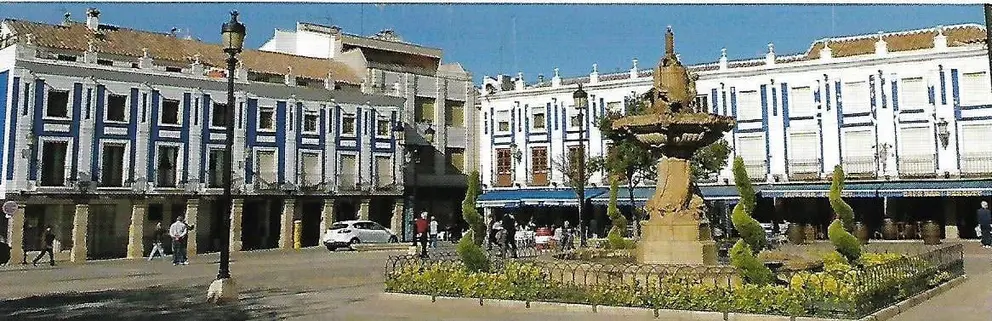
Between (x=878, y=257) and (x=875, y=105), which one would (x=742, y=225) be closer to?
(x=878, y=257)

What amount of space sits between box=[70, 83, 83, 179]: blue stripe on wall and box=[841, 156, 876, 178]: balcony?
2312cm

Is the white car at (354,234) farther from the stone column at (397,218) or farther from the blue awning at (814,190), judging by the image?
the blue awning at (814,190)

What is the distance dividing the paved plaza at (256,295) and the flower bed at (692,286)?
29cm

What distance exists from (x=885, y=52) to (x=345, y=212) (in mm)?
17888

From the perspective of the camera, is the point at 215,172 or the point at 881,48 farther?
the point at 881,48

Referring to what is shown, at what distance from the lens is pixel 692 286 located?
375 inches

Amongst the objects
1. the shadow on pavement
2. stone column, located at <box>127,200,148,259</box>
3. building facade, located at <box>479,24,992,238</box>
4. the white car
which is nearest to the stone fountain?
the shadow on pavement

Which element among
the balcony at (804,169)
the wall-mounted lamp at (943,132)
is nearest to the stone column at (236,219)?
the balcony at (804,169)

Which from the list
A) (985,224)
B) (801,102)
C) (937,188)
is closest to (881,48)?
(801,102)

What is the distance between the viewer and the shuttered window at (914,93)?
27.4 m

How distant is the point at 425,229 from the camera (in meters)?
19.6

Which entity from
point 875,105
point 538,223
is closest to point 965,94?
point 875,105

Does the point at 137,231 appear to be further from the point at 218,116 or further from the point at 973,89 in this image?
the point at 973,89

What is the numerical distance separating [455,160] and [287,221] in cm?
1039
